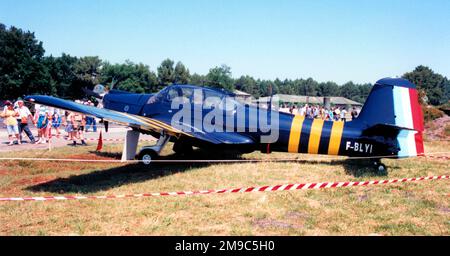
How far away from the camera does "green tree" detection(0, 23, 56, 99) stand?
54.6 metres

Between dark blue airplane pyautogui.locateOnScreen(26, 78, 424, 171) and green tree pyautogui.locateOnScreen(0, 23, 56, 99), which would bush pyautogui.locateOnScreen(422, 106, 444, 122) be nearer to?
dark blue airplane pyautogui.locateOnScreen(26, 78, 424, 171)

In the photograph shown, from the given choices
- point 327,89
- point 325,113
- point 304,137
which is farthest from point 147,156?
point 327,89

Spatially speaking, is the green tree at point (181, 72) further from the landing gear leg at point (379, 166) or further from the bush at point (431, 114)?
the landing gear leg at point (379, 166)

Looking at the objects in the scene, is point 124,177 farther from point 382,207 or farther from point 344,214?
point 382,207

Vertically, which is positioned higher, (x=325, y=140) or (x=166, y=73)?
(x=166, y=73)

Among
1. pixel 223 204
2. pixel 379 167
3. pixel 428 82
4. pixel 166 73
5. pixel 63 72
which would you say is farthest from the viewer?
pixel 428 82

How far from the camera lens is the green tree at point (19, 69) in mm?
54562

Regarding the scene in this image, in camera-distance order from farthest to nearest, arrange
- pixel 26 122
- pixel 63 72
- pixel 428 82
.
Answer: pixel 428 82 → pixel 63 72 → pixel 26 122

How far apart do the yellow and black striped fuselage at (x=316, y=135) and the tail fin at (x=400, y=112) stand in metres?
0.54

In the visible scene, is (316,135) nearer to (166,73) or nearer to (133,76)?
(166,73)

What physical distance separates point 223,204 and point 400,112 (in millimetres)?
4634

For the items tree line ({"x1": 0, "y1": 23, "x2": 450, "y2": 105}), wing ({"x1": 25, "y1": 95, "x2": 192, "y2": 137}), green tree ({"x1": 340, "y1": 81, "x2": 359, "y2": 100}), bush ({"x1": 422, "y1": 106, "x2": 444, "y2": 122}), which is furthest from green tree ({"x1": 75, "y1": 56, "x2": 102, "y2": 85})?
green tree ({"x1": 340, "y1": 81, "x2": 359, "y2": 100})

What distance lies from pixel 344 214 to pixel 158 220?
271cm

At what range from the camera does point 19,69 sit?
56.1m
